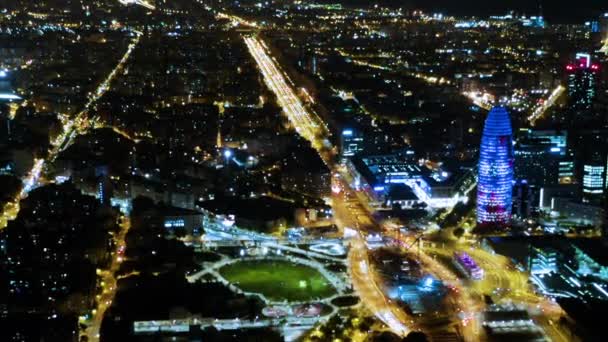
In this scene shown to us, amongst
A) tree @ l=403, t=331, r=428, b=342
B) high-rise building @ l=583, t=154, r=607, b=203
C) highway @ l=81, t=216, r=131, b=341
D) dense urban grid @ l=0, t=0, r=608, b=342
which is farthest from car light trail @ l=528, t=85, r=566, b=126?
tree @ l=403, t=331, r=428, b=342

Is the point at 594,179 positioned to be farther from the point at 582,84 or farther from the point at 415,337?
the point at 582,84

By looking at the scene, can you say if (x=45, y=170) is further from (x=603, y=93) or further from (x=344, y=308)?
(x=603, y=93)

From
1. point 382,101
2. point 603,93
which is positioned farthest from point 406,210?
point 603,93

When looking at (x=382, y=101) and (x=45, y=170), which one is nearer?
(x=45, y=170)

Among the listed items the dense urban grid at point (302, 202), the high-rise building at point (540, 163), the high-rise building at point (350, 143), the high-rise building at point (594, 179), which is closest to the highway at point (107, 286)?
the dense urban grid at point (302, 202)

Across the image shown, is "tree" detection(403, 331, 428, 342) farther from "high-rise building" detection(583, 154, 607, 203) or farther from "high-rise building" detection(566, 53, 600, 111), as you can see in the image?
"high-rise building" detection(566, 53, 600, 111)

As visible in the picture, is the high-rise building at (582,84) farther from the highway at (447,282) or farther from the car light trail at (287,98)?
the highway at (447,282)
